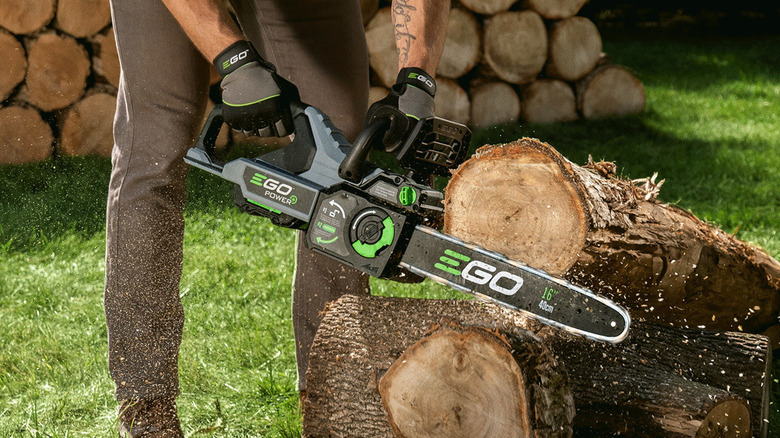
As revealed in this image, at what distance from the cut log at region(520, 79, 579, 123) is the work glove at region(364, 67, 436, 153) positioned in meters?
3.73

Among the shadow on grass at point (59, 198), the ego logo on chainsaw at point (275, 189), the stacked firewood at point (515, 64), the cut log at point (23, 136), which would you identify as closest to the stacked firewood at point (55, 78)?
the cut log at point (23, 136)

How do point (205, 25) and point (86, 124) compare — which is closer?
point (205, 25)

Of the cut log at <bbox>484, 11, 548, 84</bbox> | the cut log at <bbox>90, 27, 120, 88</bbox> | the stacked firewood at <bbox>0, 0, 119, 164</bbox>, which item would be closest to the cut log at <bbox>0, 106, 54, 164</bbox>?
the stacked firewood at <bbox>0, 0, 119, 164</bbox>

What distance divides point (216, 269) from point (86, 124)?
5.72 ft

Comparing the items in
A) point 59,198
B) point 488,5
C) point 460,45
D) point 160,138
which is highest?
point 160,138

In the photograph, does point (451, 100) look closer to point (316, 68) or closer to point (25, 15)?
point (25, 15)

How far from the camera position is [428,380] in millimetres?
1461

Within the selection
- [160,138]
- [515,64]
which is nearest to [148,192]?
[160,138]

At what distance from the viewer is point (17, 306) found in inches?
110

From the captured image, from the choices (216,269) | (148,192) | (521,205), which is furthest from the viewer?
(216,269)

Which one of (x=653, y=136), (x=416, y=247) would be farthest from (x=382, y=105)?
(x=653, y=136)

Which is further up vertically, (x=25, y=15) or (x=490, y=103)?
(x=25, y=15)

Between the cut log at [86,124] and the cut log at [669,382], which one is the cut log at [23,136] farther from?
the cut log at [669,382]

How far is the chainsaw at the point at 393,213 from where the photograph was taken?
57.2 inches
